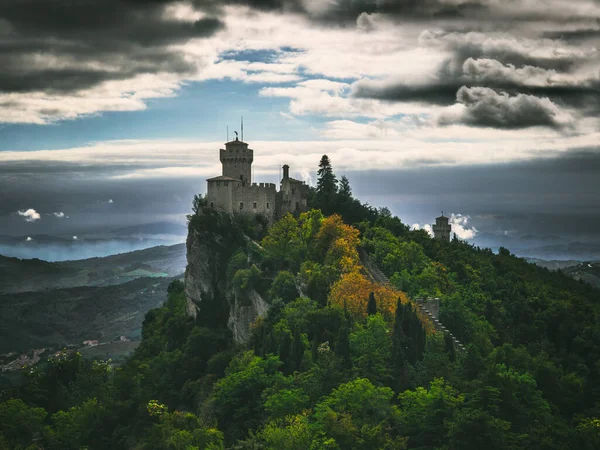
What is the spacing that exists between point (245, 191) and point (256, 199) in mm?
1553

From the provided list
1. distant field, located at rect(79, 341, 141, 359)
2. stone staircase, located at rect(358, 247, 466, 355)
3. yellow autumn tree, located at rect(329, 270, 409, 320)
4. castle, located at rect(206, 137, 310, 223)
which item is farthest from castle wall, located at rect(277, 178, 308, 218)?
distant field, located at rect(79, 341, 141, 359)

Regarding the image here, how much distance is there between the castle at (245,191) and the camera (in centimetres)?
8800

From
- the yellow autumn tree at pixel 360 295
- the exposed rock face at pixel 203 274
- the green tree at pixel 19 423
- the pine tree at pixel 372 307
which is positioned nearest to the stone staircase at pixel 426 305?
the yellow autumn tree at pixel 360 295

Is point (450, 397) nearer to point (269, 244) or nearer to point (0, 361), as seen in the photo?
point (269, 244)

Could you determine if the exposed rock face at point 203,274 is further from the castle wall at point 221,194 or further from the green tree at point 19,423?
the green tree at point 19,423

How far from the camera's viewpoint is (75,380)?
270ft

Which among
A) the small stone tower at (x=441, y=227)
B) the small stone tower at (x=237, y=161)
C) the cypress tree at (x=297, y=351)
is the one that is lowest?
the cypress tree at (x=297, y=351)

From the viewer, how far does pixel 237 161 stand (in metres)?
90.1

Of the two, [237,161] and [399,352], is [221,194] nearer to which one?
[237,161]

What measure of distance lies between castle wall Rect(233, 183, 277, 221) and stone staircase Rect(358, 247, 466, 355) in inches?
564

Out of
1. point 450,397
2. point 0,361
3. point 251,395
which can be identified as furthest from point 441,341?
point 0,361

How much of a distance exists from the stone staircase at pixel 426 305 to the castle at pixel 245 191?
14.4 metres

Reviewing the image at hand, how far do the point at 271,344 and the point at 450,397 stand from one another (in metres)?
18.8

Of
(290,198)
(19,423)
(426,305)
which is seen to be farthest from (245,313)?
(19,423)
